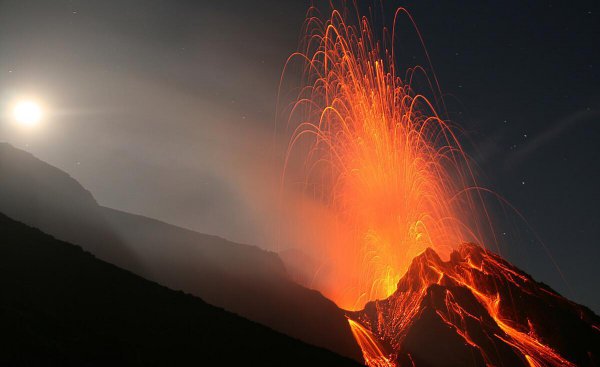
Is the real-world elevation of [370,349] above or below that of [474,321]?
below

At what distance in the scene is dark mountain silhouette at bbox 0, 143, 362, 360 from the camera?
47.4m

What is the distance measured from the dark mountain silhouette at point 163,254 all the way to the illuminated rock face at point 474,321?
33.7 feet

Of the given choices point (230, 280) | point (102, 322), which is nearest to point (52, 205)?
point (230, 280)

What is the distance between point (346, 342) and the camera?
5206cm

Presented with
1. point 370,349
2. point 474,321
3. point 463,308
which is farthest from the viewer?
point 463,308

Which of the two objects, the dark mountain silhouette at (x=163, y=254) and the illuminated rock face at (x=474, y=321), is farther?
the illuminated rock face at (x=474, y=321)

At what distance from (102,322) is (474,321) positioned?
6662 centimetres

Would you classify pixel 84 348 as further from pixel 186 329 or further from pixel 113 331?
pixel 186 329

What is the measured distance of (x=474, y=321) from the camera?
6462 cm

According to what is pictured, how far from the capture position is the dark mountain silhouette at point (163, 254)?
156 ft

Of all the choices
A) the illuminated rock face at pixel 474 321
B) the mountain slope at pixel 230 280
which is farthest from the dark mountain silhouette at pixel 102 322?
the illuminated rock face at pixel 474 321

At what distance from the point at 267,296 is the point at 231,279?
256 inches

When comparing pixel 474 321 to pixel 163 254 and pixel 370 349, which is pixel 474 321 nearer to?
pixel 370 349

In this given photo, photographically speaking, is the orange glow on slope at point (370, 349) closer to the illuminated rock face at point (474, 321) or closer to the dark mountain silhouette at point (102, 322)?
the illuminated rock face at point (474, 321)
